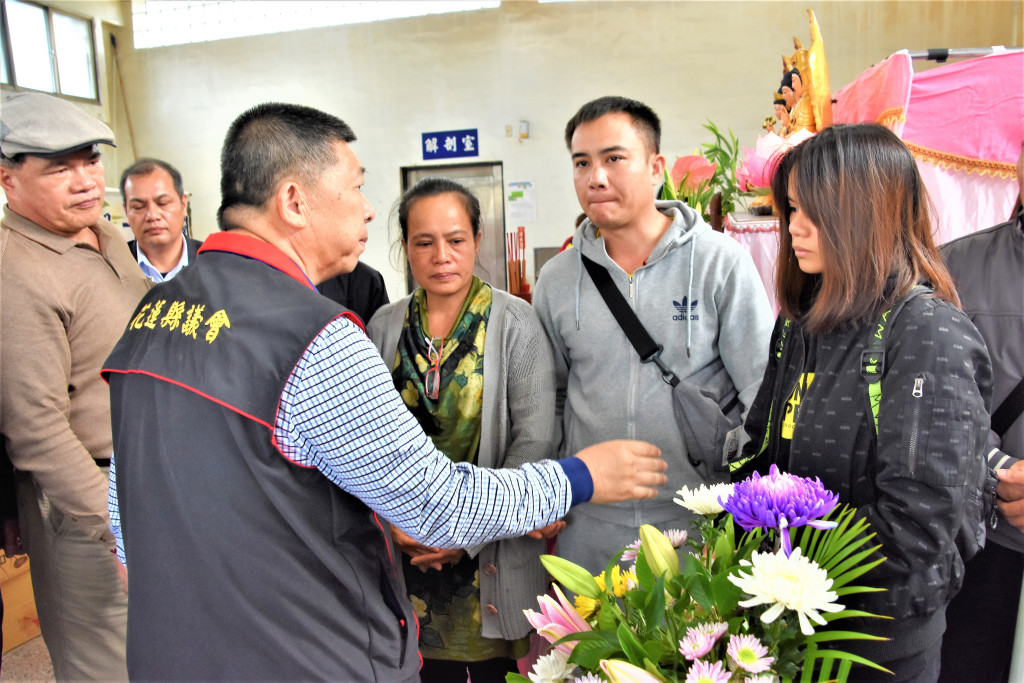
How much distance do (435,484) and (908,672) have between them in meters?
0.72

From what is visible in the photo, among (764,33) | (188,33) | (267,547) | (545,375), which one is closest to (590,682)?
(267,547)

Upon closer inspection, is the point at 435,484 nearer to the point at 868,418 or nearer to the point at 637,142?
the point at 868,418

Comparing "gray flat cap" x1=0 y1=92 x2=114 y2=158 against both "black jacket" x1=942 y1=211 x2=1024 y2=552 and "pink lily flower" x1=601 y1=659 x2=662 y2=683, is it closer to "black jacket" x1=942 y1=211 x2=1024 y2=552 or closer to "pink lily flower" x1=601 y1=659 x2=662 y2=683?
"pink lily flower" x1=601 y1=659 x2=662 y2=683

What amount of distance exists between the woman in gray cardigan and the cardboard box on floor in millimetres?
1851

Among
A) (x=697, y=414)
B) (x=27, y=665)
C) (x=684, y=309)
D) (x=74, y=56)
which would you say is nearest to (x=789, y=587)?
(x=697, y=414)

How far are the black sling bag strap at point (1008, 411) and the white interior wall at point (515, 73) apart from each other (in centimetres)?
519

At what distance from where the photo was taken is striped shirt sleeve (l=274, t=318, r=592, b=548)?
2.95 feet

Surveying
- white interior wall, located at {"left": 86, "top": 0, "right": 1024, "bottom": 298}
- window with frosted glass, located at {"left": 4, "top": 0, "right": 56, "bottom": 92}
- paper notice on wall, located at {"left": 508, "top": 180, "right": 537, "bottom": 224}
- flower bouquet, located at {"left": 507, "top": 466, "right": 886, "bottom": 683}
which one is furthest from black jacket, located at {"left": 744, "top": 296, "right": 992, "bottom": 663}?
window with frosted glass, located at {"left": 4, "top": 0, "right": 56, "bottom": 92}

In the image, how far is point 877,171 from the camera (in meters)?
0.99

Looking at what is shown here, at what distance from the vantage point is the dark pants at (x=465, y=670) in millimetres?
1621

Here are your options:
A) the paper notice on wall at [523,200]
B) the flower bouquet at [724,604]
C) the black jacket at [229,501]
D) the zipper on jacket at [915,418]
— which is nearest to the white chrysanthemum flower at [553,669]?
the flower bouquet at [724,604]

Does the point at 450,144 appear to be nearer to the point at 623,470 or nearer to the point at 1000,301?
the point at 1000,301

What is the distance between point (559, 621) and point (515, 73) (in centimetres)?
632

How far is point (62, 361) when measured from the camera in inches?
61.6
